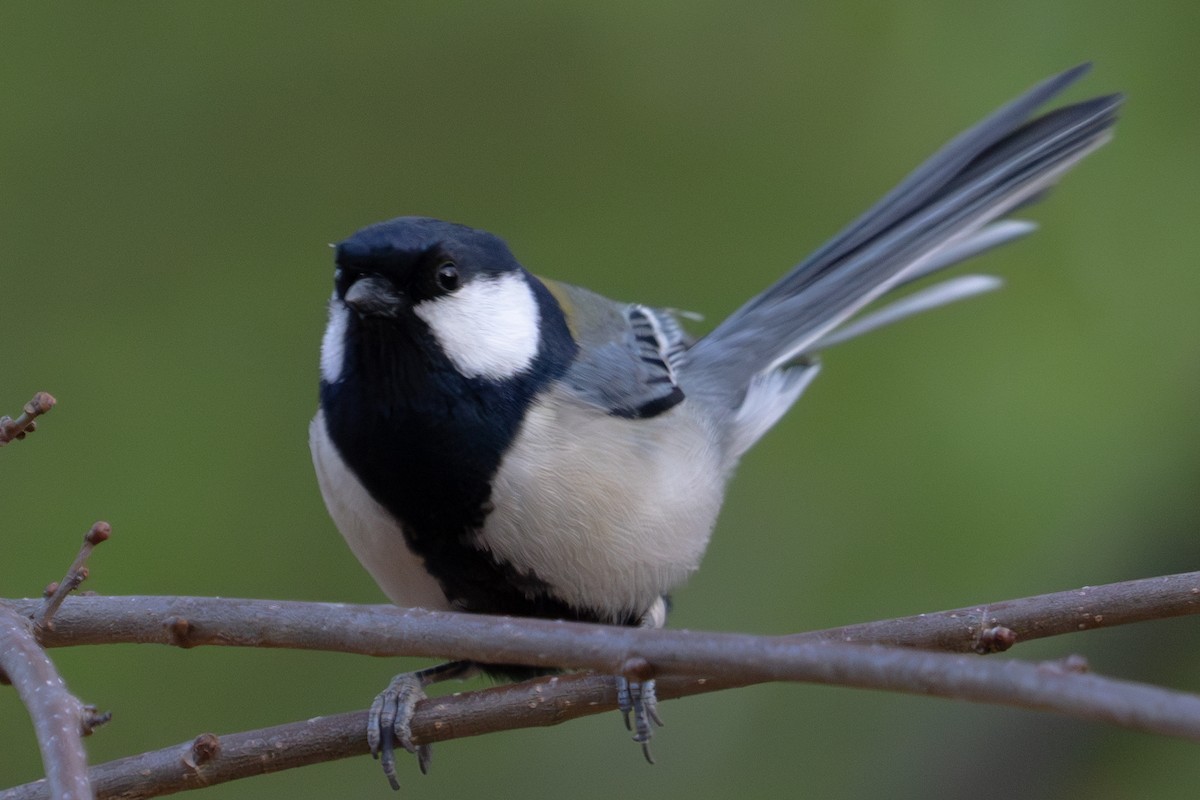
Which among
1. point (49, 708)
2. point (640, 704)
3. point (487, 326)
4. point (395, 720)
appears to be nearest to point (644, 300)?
point (487, 326)

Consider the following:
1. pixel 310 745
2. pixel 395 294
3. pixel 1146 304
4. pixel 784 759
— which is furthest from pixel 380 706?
pixel 1146 304

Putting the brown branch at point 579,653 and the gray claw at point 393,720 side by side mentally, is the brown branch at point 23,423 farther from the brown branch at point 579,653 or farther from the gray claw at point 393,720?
the gray claw at point 393,720

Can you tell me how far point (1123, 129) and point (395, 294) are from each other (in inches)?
62.9

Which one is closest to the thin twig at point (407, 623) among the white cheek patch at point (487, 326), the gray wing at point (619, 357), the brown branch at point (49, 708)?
the brown branch at point (49, 708)

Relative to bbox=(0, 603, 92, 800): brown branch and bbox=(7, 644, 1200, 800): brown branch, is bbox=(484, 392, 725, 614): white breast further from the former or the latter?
bbox=(0, 603, 92, 800): brown branch

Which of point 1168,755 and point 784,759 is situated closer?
point 1168,755

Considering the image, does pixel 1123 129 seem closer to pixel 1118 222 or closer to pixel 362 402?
pixel 1118 222

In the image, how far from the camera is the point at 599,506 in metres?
2.23

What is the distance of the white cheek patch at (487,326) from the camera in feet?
7.03

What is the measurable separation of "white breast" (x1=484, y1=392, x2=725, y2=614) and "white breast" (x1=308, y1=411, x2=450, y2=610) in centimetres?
16

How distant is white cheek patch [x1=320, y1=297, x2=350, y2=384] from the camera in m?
2.17

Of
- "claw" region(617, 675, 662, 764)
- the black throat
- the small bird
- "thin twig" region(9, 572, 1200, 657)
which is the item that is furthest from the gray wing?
"thin twig" region(9, 572, 1200, 657)

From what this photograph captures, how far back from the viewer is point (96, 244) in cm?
284

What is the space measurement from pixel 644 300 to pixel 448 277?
960 mm
